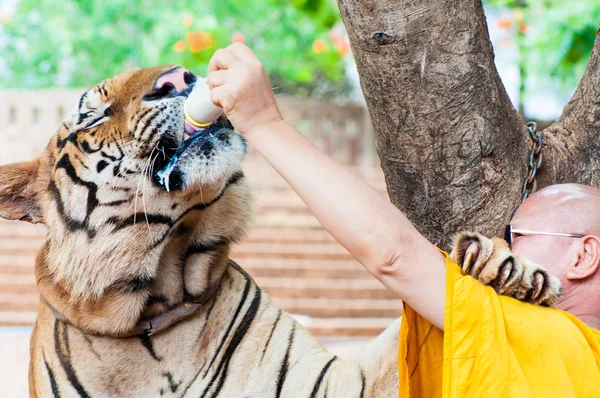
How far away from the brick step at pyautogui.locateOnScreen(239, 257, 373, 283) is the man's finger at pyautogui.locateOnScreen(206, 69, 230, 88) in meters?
6.43

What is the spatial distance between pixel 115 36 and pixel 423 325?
12.0 m

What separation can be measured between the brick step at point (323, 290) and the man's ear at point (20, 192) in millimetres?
5301

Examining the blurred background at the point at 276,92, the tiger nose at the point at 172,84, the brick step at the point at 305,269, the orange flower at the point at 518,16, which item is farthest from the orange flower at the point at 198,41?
the tiger nose at the point at 172,84

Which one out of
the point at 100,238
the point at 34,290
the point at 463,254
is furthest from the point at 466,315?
the point at 34,290

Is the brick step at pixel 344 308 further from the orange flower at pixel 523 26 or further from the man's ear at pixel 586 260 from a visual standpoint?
the man's ear at pixel 586 260

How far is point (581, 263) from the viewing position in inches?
79.5

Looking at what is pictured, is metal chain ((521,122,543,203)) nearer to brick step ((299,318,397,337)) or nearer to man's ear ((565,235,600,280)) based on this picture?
man's ear ((565,235,600,280))

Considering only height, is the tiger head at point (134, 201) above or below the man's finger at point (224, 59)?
below

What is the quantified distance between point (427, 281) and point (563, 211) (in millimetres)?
535

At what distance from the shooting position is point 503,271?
1.83m

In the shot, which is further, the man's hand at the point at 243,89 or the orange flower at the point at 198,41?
the orange flower at the point at 198,41

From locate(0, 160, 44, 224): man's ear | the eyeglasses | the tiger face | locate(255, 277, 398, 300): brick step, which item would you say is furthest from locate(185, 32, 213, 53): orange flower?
the eyeglasses

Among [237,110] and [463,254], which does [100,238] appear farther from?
[463,254]

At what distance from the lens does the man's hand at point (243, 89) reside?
68.7 inches
